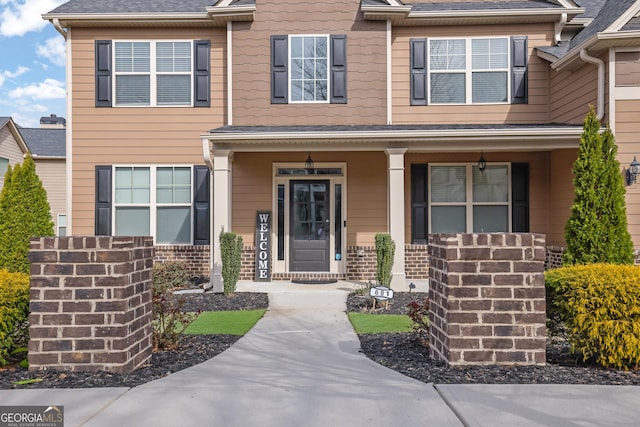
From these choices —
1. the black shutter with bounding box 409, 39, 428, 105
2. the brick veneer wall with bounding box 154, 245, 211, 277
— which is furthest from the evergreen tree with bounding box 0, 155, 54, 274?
the black shutter with bounding box 409, 39, 428, 105

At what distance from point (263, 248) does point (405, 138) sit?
3.72 meters

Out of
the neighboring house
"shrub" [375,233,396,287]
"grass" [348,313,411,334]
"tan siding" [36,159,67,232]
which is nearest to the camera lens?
"grass" [348,313,411,334]

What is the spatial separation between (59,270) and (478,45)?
924cm

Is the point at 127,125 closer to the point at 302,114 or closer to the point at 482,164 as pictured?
the point at 302,114

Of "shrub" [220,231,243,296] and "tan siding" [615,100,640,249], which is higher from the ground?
"tan siding" [615,100,640,249]

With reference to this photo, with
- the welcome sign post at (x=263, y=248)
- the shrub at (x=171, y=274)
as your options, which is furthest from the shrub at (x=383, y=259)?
the shrub at (x=171, y=274)

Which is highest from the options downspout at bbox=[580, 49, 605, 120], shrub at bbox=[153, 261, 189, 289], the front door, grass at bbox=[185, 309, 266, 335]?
downspout at bbox=[580, 49, 605, 120]

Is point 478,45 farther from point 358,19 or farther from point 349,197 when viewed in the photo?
point 349,197

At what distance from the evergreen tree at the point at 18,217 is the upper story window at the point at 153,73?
240 cm

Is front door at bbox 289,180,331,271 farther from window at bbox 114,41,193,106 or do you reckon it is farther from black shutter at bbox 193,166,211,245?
window at bbox 114,41,193,106

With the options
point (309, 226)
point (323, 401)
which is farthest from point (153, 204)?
point (323, 401)

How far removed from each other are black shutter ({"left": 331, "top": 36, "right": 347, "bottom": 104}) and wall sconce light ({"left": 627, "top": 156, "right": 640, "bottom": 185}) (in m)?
5.51

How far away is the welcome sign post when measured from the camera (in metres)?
9.48

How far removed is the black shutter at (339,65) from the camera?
9603 millimetres
